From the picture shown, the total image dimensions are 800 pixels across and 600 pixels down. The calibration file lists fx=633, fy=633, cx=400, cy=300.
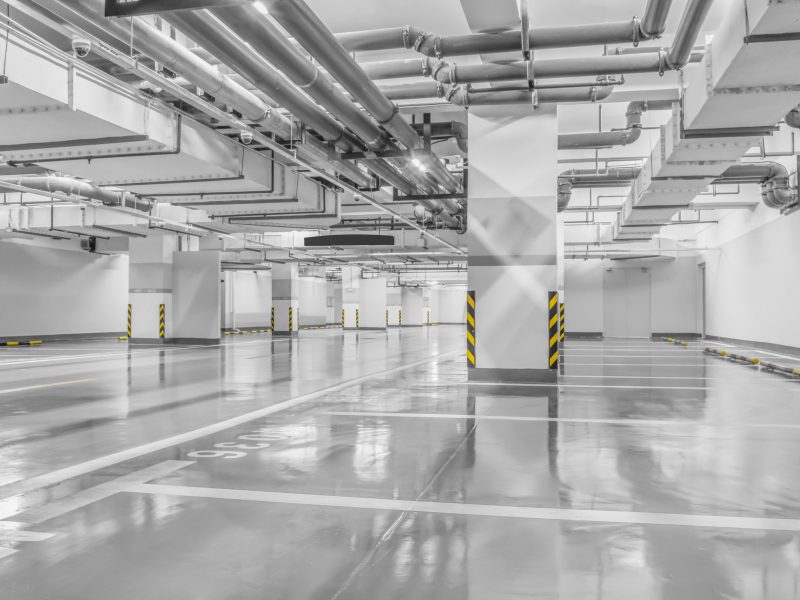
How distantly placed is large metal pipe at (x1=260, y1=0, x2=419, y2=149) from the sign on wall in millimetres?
660

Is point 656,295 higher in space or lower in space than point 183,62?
lower

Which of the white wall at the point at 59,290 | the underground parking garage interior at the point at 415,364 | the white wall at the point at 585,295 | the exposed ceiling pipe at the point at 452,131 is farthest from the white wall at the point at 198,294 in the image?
the white wall at the point at 585,295

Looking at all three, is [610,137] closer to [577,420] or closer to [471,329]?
[471,329]

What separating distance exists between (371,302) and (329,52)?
36.9 metres

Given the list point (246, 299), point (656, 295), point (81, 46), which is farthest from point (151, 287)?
point (656, 295)

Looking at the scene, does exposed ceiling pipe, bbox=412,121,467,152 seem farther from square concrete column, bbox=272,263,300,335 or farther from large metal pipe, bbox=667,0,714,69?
square concrete column, bbox=272,263,300,335

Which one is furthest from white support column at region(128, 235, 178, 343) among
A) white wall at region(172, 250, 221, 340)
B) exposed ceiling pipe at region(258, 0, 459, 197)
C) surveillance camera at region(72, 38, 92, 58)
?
surveillance camera at region(72, 38, 92, 58)

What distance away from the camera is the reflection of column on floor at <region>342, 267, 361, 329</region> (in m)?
43.2

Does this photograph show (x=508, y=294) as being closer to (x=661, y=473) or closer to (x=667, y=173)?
(x=667, y=173)

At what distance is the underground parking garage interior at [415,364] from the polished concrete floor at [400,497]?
0.03m

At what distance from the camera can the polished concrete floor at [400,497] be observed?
3.02 m

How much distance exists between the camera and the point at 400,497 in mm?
4352

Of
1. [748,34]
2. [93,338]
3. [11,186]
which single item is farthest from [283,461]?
[93,338]

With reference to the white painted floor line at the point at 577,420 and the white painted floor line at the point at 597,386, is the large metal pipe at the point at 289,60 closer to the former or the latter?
the white painted floor line at the point at 577,420
